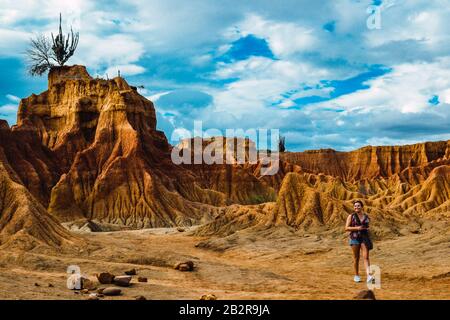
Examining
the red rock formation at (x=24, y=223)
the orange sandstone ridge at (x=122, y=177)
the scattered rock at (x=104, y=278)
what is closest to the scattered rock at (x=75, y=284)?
the scattered rock at (x=104, y=278)

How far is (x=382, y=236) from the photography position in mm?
32094

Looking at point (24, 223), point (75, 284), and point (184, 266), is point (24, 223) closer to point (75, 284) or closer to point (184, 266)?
point (184, 266)

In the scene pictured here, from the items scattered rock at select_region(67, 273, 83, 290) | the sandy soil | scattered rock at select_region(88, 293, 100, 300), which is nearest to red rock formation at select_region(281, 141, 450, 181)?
the sandy soil

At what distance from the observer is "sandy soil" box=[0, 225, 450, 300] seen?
15.1m

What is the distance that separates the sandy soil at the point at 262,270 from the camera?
596 inches

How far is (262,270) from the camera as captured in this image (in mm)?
21734

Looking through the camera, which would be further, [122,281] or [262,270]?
[262,270]

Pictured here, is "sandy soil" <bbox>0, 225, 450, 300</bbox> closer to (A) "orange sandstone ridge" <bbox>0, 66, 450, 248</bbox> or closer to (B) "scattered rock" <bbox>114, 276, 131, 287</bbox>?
(B) "scattered rock" <bbox>114, 276, 131, 287</bbox>

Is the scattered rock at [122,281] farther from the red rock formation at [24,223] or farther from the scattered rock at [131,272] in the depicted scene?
the red rock formation at [24,223]

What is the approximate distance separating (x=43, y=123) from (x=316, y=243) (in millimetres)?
60003

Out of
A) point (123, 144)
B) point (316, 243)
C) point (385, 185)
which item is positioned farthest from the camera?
point (385, 185)

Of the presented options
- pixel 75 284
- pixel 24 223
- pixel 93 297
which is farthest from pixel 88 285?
pixel 24 223
